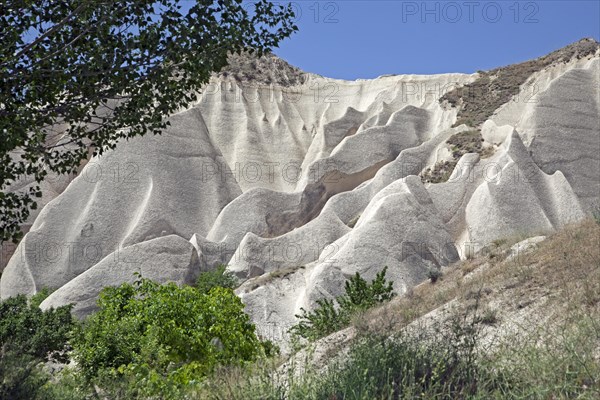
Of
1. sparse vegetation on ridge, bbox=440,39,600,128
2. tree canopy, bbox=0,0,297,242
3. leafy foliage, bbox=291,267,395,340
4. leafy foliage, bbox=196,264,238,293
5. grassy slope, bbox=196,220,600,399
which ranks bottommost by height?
leafy foliage, bbox=291,267,395,340

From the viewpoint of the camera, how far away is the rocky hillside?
28031mm

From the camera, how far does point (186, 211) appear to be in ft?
133

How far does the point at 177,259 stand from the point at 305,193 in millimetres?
11225

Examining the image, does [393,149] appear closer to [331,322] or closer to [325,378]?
[331,322]

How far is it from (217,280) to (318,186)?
44.5 ft

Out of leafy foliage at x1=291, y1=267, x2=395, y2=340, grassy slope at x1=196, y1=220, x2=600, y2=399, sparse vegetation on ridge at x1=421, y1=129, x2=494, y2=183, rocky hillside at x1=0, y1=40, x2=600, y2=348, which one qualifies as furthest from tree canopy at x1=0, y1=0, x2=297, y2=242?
sparse vegetation on ridge at x1=421, y1=129, x2=494, y2=183

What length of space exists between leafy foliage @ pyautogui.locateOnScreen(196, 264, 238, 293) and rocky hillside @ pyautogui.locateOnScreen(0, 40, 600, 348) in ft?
2.04

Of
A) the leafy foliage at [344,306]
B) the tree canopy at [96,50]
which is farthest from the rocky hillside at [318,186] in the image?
the tree canopy at [96,50]

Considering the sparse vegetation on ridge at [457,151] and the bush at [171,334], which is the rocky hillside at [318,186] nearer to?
the sparse vegetation on ridge at [457,151]

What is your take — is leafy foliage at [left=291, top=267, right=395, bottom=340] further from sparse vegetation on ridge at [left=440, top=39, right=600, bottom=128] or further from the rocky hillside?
sparse vegetation on ridge at [left=440, top=39, right=600, bottom=128]

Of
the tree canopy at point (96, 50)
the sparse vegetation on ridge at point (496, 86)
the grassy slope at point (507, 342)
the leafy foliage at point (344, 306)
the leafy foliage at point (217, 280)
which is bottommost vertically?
the leafy foliage at point (344, 306)

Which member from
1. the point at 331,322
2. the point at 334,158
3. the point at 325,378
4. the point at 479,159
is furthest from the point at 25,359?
the point at 334,158

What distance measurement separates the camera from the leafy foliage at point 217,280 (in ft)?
94.2

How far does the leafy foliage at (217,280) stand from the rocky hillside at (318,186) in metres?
0.62
